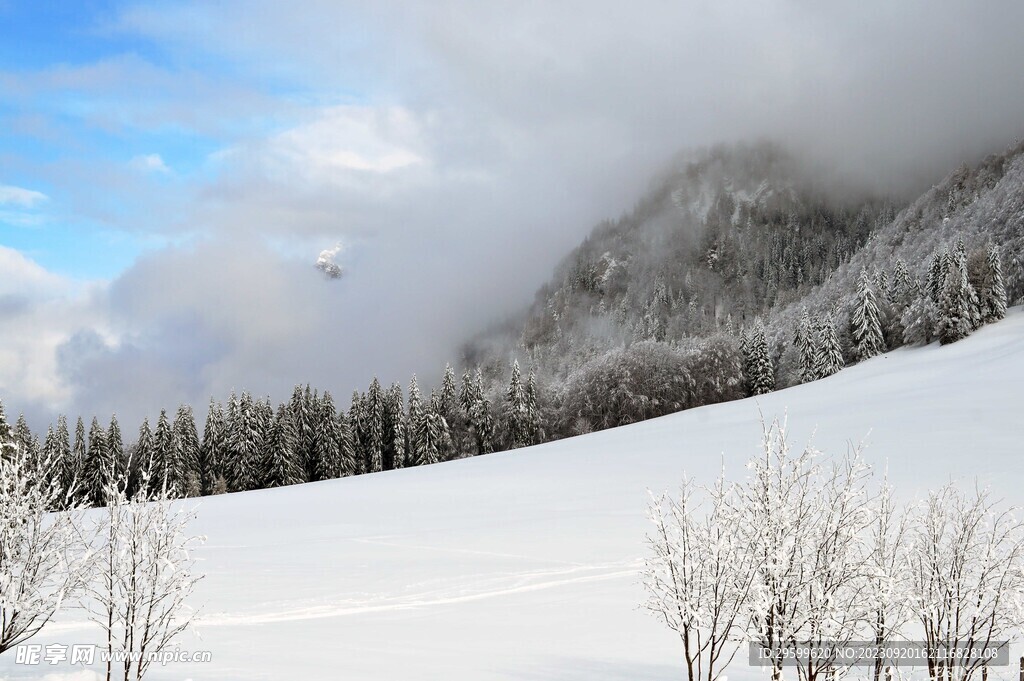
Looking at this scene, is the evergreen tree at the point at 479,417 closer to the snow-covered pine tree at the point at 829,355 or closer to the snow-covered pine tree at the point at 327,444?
the snow-covered pine tree at the point at 327,444

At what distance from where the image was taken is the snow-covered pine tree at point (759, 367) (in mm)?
74250

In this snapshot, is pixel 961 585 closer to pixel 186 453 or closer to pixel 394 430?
pixel 394 430

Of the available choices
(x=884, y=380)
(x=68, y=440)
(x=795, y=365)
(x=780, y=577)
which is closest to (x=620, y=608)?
(x=780, y=577)

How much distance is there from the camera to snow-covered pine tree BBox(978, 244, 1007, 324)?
213 ft

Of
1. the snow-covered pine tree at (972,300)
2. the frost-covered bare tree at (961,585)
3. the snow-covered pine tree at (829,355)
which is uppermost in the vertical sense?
the snow-covered pine tree at (972,300)

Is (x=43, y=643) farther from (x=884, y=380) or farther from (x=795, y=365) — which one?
(x=795, y=365)

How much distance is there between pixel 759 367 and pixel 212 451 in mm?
55023

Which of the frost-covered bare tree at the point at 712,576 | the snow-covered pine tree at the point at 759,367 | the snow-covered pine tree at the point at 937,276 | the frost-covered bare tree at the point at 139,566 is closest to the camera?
the frost-covered bare tree at the point at 712,576

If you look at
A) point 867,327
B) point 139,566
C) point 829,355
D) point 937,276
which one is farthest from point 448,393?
point 139,566

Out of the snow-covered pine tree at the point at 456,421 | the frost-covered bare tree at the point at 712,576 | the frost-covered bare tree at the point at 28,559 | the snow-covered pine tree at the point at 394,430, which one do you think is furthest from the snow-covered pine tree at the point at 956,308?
the frost-covered bare tree at the point at 28,559

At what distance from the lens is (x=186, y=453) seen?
71.5 metres

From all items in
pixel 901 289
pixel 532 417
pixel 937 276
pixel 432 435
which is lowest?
pixel 432 435

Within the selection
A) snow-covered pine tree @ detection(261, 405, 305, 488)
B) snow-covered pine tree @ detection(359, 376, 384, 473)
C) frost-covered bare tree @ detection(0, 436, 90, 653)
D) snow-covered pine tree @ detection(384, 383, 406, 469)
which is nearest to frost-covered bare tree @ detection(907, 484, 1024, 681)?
frost-covered bare tree @ detection(0, 436, 90, 653)

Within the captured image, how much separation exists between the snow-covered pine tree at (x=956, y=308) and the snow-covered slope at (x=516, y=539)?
9.13 ft
